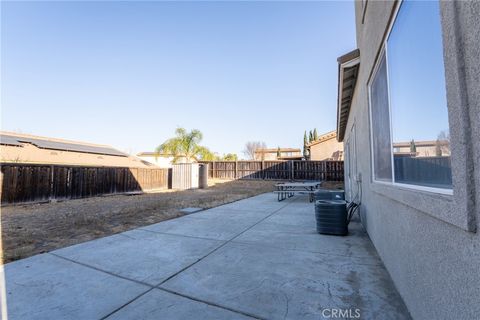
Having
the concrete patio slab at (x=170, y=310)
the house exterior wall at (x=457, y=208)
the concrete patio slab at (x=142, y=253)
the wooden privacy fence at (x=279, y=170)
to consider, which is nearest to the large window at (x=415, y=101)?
the house exterior wall at (x=457, y=208)

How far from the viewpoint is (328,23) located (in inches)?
328

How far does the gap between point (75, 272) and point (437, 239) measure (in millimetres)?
3626

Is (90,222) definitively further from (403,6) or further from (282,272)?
(403,6)

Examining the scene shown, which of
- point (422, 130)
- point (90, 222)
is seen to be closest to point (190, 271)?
point (422, 130)

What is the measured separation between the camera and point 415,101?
178cm

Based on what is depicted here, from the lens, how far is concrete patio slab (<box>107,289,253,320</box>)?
183cm

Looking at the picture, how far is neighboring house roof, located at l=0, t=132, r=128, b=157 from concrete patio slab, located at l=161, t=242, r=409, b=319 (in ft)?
73.8

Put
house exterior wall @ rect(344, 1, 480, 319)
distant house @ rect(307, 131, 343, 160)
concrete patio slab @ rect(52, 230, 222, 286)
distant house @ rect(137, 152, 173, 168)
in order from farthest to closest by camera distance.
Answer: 1. distant house @ rect(137, 152, 173, 168)
2. distant house @ rect(307, 131, 343, 160)
3. concrete patio slab @ rect(52, 230, 222, 286)
4. house exterior wall @ rect(344, 1, 480, 319)

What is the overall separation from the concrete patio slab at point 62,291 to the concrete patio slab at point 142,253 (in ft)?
0.66

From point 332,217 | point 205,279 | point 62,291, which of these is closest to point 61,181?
point 62,291

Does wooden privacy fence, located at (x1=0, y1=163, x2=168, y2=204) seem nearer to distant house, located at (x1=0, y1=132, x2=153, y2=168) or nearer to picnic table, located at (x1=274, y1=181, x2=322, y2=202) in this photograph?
distant house, located at (x1=0, y1=132, x2=153, y2=168)

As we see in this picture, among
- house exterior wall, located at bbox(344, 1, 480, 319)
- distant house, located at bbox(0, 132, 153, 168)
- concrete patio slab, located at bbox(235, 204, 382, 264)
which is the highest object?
distant house, located at bbox(0, 132, 153, 168)

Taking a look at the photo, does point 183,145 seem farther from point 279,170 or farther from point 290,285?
point 290,285

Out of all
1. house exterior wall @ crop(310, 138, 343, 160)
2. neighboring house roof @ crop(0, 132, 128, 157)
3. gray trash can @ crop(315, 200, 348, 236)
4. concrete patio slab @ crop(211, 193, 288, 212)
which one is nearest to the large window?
gray trash can @ crop(315, 200, 348, 236)
